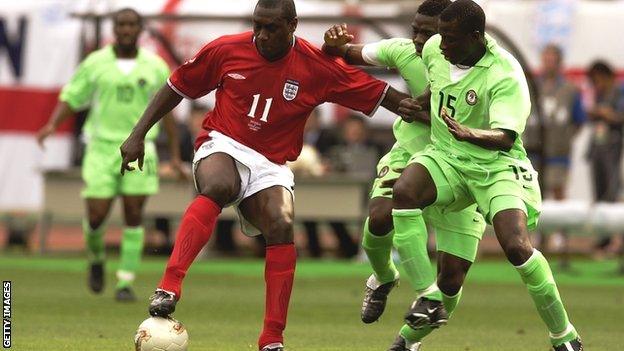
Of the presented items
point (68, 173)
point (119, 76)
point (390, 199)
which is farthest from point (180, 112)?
point (390, 199)

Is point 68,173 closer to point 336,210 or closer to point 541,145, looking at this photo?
point 336,210

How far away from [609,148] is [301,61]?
45.2ft

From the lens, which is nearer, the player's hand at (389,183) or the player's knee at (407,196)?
the player's knee at (407,196)

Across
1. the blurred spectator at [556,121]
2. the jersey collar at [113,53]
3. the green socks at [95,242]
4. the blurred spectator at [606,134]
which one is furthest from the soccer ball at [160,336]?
the blurred spectator at [606,134]

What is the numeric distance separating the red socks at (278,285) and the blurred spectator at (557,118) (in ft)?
43.8

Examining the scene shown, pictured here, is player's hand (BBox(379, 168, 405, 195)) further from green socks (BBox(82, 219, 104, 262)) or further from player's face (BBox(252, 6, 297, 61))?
green socks (BBox(82, 219, 104, 262))

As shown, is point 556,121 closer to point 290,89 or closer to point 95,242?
point 95,242

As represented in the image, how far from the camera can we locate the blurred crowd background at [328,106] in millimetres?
23438

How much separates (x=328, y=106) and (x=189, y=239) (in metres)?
15.1

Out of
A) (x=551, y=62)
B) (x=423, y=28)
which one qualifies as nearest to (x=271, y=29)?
(x=423, y=28)

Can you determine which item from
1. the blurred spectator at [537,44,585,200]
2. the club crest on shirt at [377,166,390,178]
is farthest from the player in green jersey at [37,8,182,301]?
the blurred spectator at [537,44,585,200]

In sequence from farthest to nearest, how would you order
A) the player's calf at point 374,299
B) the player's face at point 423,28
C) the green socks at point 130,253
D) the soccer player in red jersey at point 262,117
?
1. the green socks at point 130,253
2. the player's calf at point 374,299
3. the player's face at point 423,28
4. the soccer player in red jersey at point 262,117

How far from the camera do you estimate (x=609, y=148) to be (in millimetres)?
23781

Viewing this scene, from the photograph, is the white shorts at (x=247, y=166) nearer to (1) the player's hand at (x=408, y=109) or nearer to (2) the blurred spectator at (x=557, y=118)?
(1) the player's hand at (x=408, y=109)
